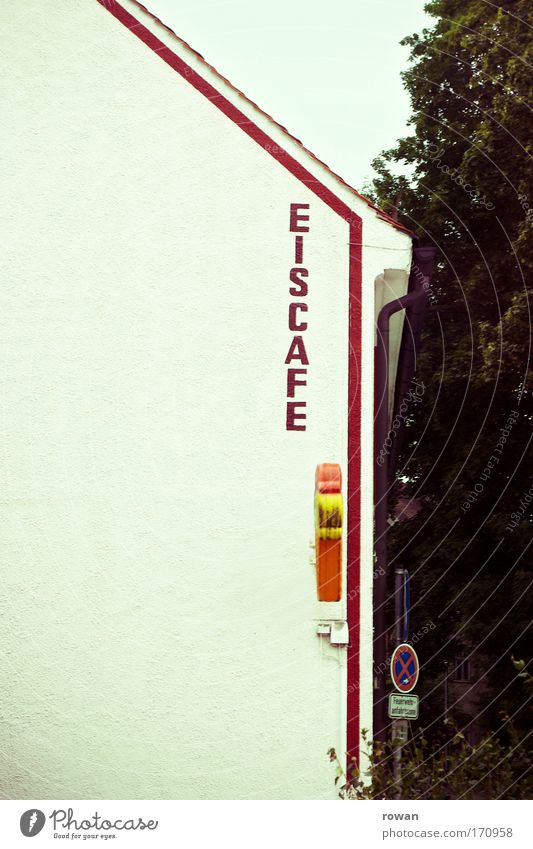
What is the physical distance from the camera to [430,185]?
17594 mm

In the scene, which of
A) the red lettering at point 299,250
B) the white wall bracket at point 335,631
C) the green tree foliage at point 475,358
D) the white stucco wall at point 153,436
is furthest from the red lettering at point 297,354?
the green tree foliage at point 475,358

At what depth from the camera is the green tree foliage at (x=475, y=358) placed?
15352mm

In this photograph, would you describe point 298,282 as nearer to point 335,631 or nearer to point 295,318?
point 295,318

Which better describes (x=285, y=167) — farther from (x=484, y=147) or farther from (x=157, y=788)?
(x=484, y=147)

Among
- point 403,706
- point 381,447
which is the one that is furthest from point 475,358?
point 403,706

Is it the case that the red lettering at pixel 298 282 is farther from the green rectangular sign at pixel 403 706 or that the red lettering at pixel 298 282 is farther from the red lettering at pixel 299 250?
the green rectangular sign at pixel 403 706

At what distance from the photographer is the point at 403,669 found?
10.4 metres

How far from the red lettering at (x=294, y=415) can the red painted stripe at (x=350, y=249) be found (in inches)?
15.9

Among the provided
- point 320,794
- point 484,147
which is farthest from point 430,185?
point 320,794

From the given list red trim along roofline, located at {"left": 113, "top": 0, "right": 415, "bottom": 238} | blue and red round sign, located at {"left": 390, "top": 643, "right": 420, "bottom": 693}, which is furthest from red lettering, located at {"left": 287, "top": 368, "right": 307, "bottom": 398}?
blue and red round sign, located at {"left": 390, "top": 643, "right": 420, "bottom": 693}

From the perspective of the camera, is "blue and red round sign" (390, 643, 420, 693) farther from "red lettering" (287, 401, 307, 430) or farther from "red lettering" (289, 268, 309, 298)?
"red lettering" (289, 268, 309, 298)

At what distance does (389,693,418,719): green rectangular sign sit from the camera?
9.82 m

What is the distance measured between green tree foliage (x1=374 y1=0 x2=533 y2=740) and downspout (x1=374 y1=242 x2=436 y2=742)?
15.8 ft

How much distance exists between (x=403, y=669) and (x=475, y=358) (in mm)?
7033
